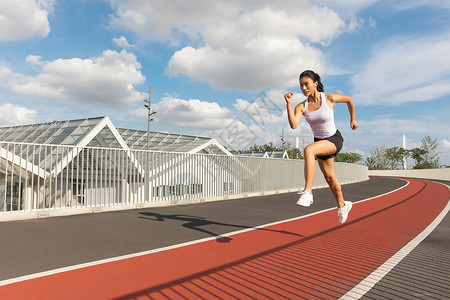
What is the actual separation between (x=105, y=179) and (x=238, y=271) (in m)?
7.63

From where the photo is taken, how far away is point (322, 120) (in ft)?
12.6

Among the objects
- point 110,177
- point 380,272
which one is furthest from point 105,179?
point 380,272

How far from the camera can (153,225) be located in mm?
7086

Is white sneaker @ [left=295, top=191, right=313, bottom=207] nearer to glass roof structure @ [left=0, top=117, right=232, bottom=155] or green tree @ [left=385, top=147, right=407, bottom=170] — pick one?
glass roof structure @ [left=0, top=117, right=232, bottom=155]

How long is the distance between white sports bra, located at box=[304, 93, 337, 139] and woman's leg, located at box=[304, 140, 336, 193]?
191mm

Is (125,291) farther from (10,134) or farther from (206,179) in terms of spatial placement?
(10,134)

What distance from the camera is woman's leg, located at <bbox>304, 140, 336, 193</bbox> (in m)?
3.59

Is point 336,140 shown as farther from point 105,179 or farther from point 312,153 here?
point 105,179

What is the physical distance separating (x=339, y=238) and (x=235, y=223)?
2.57m

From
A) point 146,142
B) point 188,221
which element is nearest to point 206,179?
point 188,221

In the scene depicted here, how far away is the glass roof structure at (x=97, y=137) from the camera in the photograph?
66.3ft

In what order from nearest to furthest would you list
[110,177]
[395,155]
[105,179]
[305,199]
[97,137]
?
[305,199], [105,179], [110,177], [97,137], [395,155]

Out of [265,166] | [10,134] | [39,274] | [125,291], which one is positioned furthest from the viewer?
[10,134]

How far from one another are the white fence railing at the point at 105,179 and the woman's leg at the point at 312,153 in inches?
281
